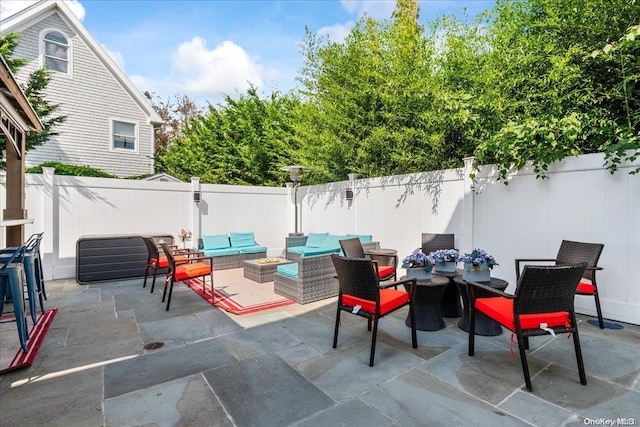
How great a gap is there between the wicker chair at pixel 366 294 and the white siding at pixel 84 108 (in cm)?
1050

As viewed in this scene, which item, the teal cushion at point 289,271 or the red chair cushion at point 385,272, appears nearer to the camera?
the red chair cushion at point 385,272

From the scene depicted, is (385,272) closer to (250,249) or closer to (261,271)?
(261,271)

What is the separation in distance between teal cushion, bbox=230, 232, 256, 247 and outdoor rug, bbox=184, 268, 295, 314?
140 cm

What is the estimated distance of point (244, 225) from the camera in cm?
888

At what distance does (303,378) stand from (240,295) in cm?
280

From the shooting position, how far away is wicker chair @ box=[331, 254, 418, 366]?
289cm

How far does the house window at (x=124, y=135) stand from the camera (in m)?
10.8

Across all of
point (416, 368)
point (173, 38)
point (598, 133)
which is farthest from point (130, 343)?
point (173, 38)

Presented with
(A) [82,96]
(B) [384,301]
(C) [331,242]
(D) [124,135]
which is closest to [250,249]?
(C) [331,242]

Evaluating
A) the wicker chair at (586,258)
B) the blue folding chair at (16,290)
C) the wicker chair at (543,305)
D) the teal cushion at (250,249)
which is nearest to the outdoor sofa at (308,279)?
the teal cushion at (250,249)

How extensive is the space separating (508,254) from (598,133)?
6.20ft

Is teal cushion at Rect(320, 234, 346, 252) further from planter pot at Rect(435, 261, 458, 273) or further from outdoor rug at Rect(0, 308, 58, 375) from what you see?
outdoor rug at Rect(0, 308, 58, 375)

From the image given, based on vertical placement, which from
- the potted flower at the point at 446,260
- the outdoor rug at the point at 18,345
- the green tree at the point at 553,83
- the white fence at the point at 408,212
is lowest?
the outdoor rug at the point at 18,345

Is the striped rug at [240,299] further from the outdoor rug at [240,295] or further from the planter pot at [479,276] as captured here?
the planter pot at [479,276]
